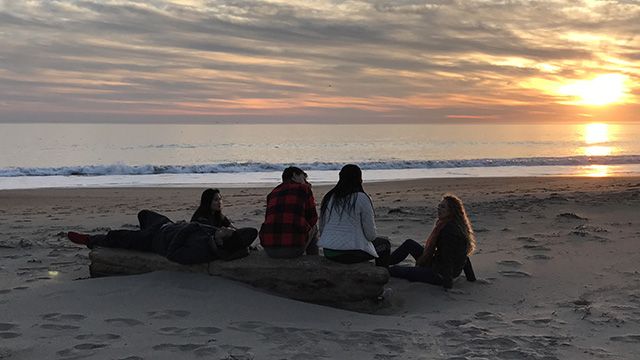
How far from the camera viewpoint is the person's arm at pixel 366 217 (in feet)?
20.0

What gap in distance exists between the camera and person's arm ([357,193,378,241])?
611cm

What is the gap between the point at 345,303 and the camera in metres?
6.00

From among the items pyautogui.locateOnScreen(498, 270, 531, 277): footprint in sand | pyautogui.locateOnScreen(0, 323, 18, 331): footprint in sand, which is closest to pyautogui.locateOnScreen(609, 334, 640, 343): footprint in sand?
pyautogui.locateOnScreen(498, 270, 531, 277): footprint in sand

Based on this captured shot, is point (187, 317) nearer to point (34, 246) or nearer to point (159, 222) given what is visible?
point (159, 222)

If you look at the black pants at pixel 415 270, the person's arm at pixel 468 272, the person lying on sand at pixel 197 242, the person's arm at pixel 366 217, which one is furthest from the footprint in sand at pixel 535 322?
the person lying on sand at pixel 197 242

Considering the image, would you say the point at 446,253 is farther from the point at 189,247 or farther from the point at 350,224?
the point at 189,247

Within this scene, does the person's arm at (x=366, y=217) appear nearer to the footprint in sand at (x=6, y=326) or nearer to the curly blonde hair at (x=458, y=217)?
the curly blonde hair at (x=458, y=217)

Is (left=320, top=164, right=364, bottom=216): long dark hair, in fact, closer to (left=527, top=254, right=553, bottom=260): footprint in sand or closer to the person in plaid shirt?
the person in plaid shirt

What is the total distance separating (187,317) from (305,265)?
129cm

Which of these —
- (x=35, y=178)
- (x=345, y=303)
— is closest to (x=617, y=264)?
(x=345, y=303)

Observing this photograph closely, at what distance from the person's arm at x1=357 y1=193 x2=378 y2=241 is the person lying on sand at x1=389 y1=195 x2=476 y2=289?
3.40 ft

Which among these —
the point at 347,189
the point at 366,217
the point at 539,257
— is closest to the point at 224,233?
the point at 347,189

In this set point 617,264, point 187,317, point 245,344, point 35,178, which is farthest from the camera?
point 35,178

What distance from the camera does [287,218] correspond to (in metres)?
6.29
